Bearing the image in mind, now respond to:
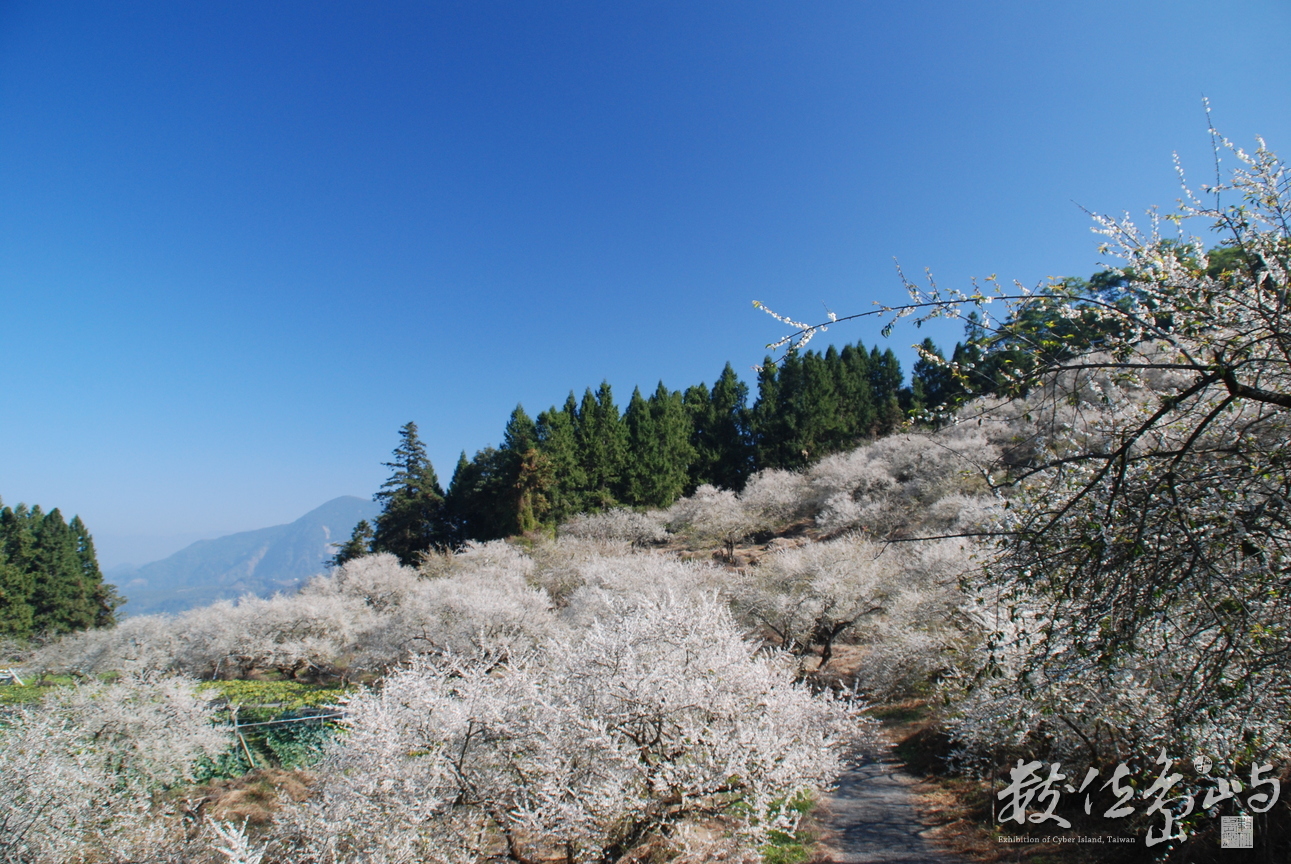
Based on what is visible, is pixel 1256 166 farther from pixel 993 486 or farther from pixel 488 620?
pixel 488 620

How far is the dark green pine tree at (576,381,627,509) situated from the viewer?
4728 cm

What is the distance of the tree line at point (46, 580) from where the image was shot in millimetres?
40281

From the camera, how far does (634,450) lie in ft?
167

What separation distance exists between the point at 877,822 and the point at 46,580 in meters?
60.6

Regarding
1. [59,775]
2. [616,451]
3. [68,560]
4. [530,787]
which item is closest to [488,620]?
[59,775]

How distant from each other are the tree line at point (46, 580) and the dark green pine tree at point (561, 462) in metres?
36.4

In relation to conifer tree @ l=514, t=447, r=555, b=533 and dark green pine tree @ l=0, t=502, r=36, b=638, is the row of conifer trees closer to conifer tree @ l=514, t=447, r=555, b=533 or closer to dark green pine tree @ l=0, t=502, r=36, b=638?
conifer tree @ l=514, t=447, r=555, b=533

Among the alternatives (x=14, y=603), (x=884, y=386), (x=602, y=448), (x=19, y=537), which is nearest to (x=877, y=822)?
(x=602, y=448)

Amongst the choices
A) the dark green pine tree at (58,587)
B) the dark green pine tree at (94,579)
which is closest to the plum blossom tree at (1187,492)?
the dark green pine tree at (58,587)

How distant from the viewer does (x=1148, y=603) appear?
324 cm

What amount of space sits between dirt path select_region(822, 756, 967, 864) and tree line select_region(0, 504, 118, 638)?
178 feet

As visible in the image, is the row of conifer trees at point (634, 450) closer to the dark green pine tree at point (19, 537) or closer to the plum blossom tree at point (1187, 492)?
the dark green pine tree at point (19, 537)

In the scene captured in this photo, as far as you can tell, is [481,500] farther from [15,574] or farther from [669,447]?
[15,574]

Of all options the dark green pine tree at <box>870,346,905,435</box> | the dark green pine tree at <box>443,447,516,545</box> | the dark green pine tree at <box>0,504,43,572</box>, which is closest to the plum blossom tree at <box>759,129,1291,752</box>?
the dark green pine tree at <box>443,447,516,545</box>
